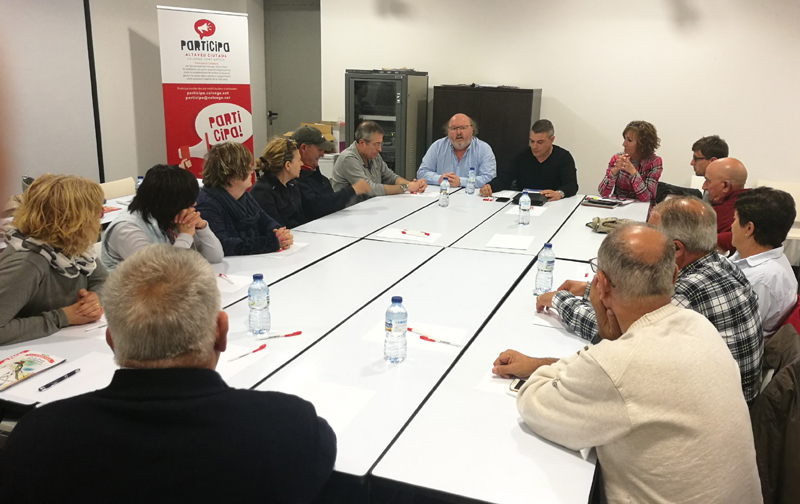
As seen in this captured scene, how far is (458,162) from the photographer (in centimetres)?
596

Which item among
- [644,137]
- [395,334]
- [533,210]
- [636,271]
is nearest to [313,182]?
[533,210]

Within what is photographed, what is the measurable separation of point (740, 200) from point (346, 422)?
6.88ft

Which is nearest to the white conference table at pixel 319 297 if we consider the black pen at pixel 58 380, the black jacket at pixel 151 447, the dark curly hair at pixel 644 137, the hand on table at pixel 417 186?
the black pen at pixel 58 380

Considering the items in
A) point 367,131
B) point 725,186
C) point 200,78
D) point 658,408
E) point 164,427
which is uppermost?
point 200,78

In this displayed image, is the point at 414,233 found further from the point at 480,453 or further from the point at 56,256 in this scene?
the point at 480,453

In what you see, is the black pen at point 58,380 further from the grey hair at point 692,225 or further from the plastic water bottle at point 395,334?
the grey hair at point 692,225

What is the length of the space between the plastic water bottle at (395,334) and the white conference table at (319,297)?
30 cm

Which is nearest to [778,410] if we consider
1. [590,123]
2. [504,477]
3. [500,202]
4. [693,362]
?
[693,362]

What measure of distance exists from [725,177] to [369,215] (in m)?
2.33

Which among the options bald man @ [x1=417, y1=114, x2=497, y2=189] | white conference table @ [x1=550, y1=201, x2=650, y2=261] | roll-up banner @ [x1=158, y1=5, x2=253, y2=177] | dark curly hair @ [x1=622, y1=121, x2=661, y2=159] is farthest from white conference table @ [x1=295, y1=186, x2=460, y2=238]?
roll-up banner @ [x1=158, y1=5, x2=253, y2=177]

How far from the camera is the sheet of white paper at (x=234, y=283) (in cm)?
281

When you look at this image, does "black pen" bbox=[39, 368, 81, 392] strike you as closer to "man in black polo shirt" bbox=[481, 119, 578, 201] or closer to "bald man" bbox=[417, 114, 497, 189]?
"man in black polo shirt" bbox=[481, 119, 578, 201]

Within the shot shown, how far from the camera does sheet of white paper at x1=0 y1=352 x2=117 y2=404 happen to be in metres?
1.86

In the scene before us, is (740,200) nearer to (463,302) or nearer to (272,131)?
(463,302)
